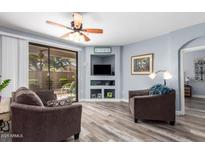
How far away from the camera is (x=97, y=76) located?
5406 mm

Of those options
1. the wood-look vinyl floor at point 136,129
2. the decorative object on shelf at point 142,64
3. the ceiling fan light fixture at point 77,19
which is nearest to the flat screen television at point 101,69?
the decorative object on shelf at point 142,64

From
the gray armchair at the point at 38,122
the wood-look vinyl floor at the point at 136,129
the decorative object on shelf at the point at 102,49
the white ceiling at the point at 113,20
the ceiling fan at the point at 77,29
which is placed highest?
the white ceiling at the point at 113,20

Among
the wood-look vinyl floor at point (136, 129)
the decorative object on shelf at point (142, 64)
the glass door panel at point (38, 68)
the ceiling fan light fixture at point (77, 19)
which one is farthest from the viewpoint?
the decorative object on shelf at point (142, 64)

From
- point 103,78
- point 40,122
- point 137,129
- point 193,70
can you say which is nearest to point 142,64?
point 103,78

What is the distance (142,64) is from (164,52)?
88 cm

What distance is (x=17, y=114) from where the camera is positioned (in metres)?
1.67

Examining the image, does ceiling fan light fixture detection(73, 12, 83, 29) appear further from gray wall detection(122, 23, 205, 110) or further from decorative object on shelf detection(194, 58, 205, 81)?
decorative object on shelf detection(194, 58, 205, 81)

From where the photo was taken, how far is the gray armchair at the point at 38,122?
1.68 m

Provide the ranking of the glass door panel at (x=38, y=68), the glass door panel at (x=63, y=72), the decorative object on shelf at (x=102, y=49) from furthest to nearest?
the decorative object on shelf at (x=102, y=49) → the glass door panel at (x=63, y=72) → the glass door panel at (x=38, y=68)

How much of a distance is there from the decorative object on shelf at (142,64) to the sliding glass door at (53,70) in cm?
238

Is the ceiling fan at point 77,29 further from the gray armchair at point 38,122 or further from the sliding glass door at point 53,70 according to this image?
the sliding glass door at point 53,70
